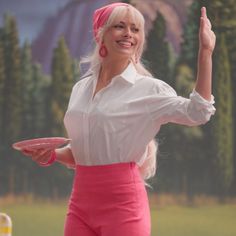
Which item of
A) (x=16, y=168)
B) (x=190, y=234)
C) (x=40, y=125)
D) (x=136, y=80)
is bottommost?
(x=190, y=234)

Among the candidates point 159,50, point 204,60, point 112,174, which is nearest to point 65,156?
point 112,174

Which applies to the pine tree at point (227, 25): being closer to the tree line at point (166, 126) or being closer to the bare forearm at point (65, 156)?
the tree line at point (166, 126)

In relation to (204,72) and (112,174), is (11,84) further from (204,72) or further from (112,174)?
(204,72)

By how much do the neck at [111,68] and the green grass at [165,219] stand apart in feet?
7.88

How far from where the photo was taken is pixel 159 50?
4605 millimetres

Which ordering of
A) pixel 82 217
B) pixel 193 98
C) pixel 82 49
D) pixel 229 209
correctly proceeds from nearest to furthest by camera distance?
pixel 193 98 < pixel 82 217 < pixel 229 209 < pixel 82 49

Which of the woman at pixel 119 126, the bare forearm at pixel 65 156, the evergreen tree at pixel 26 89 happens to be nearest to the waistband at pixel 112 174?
the woman at pixel 119 126

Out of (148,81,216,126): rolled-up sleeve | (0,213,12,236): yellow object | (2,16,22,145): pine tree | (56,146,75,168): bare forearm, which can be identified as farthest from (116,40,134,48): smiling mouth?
(2,16,22,145): pine tree

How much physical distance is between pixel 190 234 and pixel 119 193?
2.48 meters

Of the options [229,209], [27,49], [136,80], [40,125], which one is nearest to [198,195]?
[229,209]

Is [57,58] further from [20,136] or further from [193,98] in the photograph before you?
[193,98]

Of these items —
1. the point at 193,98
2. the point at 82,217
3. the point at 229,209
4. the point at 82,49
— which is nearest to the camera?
the point at 193,98

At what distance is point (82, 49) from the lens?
4.71m

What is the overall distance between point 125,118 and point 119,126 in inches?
1.3
